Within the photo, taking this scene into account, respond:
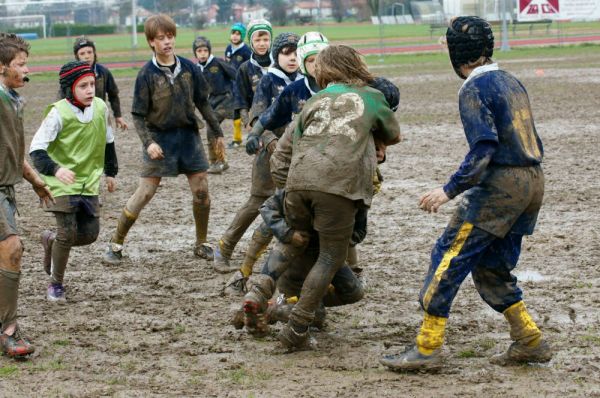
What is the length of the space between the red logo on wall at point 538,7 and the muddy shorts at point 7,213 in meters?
35.7

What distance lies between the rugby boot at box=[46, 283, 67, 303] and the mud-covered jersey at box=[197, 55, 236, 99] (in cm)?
780

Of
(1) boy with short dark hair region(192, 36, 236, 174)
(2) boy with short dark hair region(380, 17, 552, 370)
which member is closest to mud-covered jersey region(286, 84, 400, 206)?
(2) boy with short dark hair region(380, 17, 552, 370)

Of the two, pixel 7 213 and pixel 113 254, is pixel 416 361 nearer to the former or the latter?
pixel 7 213

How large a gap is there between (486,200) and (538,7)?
35.8m

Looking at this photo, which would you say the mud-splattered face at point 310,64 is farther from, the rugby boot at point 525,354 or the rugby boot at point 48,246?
the rugby boot at point 48,246

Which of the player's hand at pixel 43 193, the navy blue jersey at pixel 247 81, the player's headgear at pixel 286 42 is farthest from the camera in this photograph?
the navy blue jersey at pixel 247 81

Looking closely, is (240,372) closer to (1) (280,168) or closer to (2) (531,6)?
(1) (280,168)

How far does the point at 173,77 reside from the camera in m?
8.70

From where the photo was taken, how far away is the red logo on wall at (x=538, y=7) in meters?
Answer: 39.5

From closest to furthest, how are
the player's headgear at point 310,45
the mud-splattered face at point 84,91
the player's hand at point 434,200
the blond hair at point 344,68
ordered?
the player's hand at point 434,200 → the blond hair at point 344,68 → the player's headgear at point 310,45 → the mud-splattered face at point 84,91

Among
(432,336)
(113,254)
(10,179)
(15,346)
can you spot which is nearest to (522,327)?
(432,336)

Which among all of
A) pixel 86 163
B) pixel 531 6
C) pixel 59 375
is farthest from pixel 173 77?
pixel 531 6

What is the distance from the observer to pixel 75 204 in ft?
25.0

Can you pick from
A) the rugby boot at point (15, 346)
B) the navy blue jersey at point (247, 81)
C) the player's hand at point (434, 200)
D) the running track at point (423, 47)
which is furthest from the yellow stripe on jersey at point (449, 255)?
the running track at point (423, 47)
